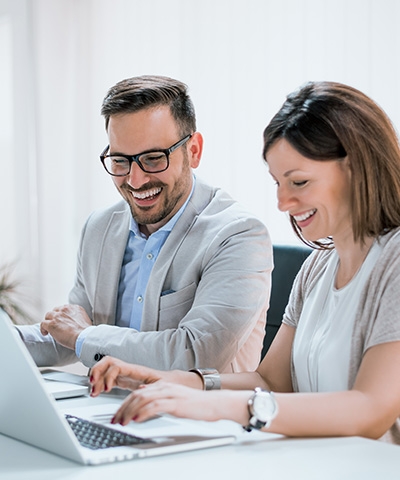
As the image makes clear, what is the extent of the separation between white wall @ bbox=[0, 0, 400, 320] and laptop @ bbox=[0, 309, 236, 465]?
188cm

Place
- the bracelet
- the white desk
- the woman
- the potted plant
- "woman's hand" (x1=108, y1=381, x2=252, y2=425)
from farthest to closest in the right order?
the potted plant, the bracelet, the woman, "woman's hand" (x1=108, y1=381, x2=252, y2=425), the white desk

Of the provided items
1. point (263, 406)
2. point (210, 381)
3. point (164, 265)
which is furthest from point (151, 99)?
point (263, 406)

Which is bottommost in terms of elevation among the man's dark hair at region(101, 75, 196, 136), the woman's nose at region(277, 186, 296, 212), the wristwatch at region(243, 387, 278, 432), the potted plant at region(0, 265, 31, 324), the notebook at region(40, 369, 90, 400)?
the potted plant at region(0, 265, 31, 324)

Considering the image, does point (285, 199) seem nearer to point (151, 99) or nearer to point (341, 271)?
point (341, 271)

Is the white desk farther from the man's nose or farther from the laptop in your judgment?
the man's nose

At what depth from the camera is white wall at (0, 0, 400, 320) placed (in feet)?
9.89

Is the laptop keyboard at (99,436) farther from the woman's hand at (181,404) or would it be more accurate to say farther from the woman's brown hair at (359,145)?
the woman's brown hair at (359,145)

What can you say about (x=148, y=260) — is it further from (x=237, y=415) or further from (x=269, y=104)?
(x=269, y=104)

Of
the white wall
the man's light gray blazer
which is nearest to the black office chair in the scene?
the man's light gray blazer

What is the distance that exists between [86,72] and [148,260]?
2.38m

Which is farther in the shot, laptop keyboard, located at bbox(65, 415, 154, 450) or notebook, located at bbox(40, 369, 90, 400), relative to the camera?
notebook, located at bbox(40, 369, 90, 400)

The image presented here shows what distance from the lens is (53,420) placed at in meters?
1.12

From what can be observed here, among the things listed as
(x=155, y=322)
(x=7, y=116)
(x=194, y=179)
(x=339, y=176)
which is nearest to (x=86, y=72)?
(x=7, y=116)

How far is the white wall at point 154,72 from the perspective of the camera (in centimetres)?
302
